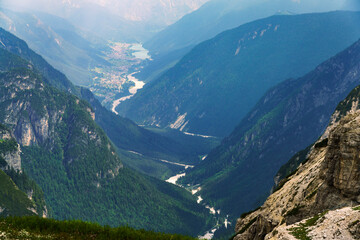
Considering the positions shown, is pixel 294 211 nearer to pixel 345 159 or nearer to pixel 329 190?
pixel 329 190

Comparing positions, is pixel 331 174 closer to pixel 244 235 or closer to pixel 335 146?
pixel 335 146

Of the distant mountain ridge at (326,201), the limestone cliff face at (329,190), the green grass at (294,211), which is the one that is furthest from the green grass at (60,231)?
the green grass at (294,211)

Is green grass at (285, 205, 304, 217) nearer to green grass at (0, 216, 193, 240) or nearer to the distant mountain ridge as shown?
the distant mountain ridge

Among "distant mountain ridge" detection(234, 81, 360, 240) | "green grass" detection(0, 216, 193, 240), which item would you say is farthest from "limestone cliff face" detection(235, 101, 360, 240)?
"green grass" detection(0, 216, 193, 240)

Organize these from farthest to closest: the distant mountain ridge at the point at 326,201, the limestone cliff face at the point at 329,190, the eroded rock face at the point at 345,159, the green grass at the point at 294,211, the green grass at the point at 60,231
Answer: the green grass at the point at 60,231 < the green grass at the point at 294,211 < the eroded rock face at the point at 345,159 < the limestone cliff face at the point at 329,190 < the distant mountain ridge at the point at 326,201

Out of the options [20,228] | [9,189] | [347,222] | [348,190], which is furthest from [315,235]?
[9,189]

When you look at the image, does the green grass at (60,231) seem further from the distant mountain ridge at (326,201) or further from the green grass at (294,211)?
the green grass at (294,211)

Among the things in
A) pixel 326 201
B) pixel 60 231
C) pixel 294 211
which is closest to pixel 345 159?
pixel 326 201

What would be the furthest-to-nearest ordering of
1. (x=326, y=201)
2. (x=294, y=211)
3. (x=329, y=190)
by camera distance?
(x=294, y=211) < (x=329, y=190) < (x=326, y=201)
